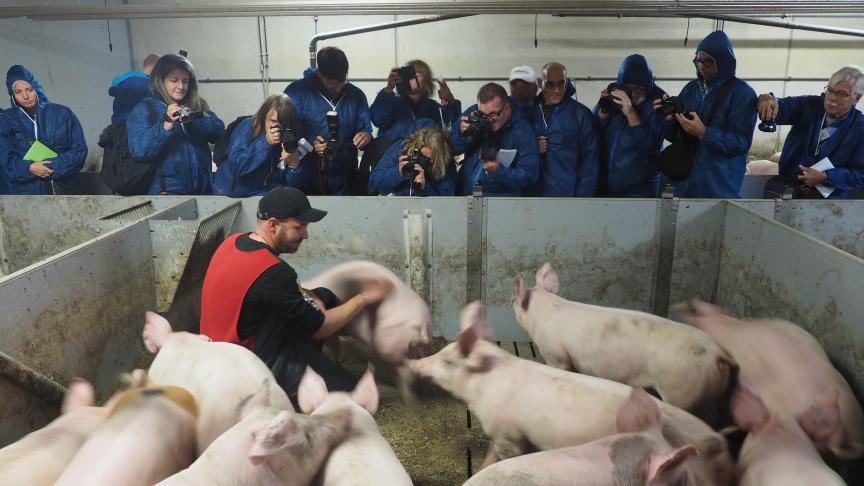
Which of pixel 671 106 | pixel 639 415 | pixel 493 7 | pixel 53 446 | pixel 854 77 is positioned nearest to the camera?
pixel 53 446

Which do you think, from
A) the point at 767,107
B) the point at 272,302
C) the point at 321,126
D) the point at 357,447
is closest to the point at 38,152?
the point at 321,126

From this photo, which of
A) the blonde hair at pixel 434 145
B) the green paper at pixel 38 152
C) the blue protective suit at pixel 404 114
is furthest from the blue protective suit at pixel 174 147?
the blonde hair at pixel 434 145

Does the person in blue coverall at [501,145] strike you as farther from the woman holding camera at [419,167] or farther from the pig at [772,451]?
the pig at [772,451]

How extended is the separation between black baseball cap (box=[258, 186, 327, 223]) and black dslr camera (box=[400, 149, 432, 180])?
1.56 meters

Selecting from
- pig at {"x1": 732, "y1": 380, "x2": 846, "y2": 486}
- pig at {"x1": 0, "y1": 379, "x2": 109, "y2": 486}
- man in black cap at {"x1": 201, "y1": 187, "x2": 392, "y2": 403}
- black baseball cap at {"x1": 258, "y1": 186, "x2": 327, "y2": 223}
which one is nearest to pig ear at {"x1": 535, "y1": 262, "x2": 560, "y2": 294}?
man in black cap at {"x1": 201, "y1": 187, "x2": 392, "y2": 403}

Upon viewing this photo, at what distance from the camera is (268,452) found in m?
1.60

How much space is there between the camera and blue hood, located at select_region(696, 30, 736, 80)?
4012 millimetres

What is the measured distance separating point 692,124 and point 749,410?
240 centimetres

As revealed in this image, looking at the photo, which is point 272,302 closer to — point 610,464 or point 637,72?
point 610,464

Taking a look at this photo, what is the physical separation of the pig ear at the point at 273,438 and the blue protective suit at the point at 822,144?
392 centimetres

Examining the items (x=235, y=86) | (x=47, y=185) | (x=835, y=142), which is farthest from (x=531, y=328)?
(x=235, y=86)

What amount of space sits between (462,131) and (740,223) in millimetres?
1789

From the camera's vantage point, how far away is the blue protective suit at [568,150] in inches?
162

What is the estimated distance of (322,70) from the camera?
13.8 feet
